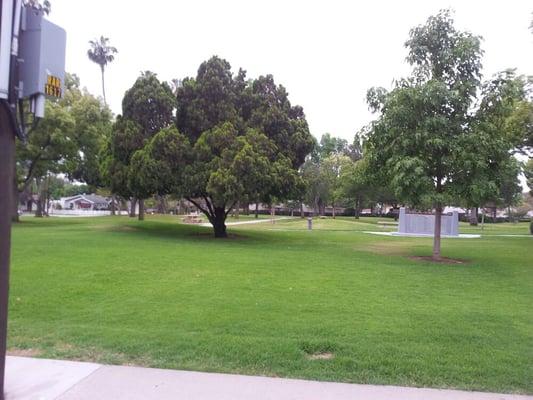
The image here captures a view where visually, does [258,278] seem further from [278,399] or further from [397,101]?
[397,101]

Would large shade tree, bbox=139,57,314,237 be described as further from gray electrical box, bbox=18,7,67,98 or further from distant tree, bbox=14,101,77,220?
gray electrical box, bbox=18,7,67,98

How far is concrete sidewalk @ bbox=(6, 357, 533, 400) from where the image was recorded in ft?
14.6

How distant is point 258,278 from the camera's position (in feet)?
36.1

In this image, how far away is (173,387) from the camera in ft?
15.2

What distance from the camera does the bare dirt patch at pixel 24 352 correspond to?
5523 millimetres

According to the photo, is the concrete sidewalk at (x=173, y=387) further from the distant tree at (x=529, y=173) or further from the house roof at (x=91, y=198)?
the house roof at (x=91, y=198)

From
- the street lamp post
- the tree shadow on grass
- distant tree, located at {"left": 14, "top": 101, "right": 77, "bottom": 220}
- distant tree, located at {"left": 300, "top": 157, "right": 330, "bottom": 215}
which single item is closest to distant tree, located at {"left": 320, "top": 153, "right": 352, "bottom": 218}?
distant tree, located at {"left": 300, "top": 157, "right": 330, "bottom": 215}

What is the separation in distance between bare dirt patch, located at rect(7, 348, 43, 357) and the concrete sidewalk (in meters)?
0.46

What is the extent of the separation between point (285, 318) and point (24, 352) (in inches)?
129

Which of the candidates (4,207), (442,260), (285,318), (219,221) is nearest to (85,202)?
(219,221)

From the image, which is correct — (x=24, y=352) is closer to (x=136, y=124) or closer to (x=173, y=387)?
(x=173, y=387)

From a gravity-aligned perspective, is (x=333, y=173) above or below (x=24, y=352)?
above

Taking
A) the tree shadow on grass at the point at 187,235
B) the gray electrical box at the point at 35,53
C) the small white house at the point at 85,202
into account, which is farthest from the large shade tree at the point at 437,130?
the small white house at the point at 85,202

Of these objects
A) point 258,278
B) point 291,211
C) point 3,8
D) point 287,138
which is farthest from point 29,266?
point 291,211
